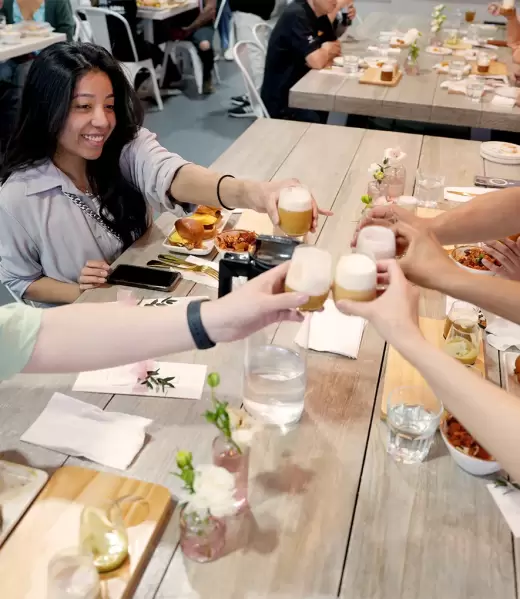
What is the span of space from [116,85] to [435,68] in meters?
2.60

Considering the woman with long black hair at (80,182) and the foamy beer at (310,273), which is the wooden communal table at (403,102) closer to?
the woman with long black hair at (80,182)

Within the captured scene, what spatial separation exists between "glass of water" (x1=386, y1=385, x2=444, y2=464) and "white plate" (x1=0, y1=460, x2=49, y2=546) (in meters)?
0.62

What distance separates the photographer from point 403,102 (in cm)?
297

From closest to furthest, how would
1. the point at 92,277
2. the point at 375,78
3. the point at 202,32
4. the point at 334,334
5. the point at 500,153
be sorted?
1. the point at 334,334
2. the point at 92,277
3. the point at 500,153
4. the point at 375,78
5. the point at 202,32

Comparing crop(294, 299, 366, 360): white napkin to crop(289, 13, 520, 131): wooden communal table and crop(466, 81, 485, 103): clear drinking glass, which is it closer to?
crop(289, 13, 520, 131): wooden communal table

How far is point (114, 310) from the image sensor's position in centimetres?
106

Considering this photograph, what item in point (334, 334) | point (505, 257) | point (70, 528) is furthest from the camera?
point (505, 257)

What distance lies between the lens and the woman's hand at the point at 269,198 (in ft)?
5.42

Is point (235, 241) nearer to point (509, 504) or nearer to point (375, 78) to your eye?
point (509, 504)

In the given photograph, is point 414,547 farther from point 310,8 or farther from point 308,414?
point 310,8

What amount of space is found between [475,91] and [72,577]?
121 inches

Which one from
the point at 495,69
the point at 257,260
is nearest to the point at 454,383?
the point at 257,260

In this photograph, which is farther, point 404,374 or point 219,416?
point 404,374

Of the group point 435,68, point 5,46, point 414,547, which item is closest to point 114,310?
point 414,547
